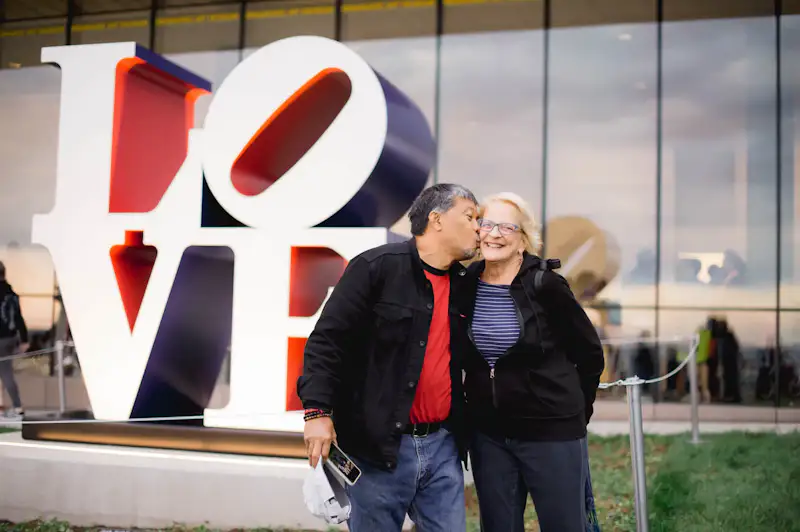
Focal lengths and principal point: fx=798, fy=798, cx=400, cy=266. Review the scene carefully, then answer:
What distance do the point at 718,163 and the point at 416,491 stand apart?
10274 mm

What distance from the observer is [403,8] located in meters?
11.8

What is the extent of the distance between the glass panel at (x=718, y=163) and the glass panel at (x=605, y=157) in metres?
0.28

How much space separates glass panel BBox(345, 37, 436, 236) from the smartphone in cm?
919

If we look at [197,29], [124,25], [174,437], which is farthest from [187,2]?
[174,437]

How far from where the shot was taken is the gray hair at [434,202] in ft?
9.59

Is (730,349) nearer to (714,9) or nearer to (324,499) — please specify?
(714,9)

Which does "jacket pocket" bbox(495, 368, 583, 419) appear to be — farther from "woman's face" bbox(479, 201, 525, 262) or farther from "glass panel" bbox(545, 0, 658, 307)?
"glass panel" bbox(545, 0, 658, 307)

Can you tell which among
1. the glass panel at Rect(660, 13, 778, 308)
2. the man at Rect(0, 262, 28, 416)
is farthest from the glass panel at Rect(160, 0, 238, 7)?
the glass panel at Rect(660, 13, 778, 308)

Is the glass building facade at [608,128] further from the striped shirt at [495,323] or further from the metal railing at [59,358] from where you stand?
the striped shirt at [495,323]

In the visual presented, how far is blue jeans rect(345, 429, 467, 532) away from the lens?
2.79 metres

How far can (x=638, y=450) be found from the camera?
153 inches

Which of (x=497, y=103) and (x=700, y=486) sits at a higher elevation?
(x=497, y=103)

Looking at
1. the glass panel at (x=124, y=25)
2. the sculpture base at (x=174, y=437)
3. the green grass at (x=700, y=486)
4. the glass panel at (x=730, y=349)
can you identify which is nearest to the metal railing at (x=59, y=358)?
the sculpture base at (x=174, y=437)

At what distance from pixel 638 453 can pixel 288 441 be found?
2473 millimetres
